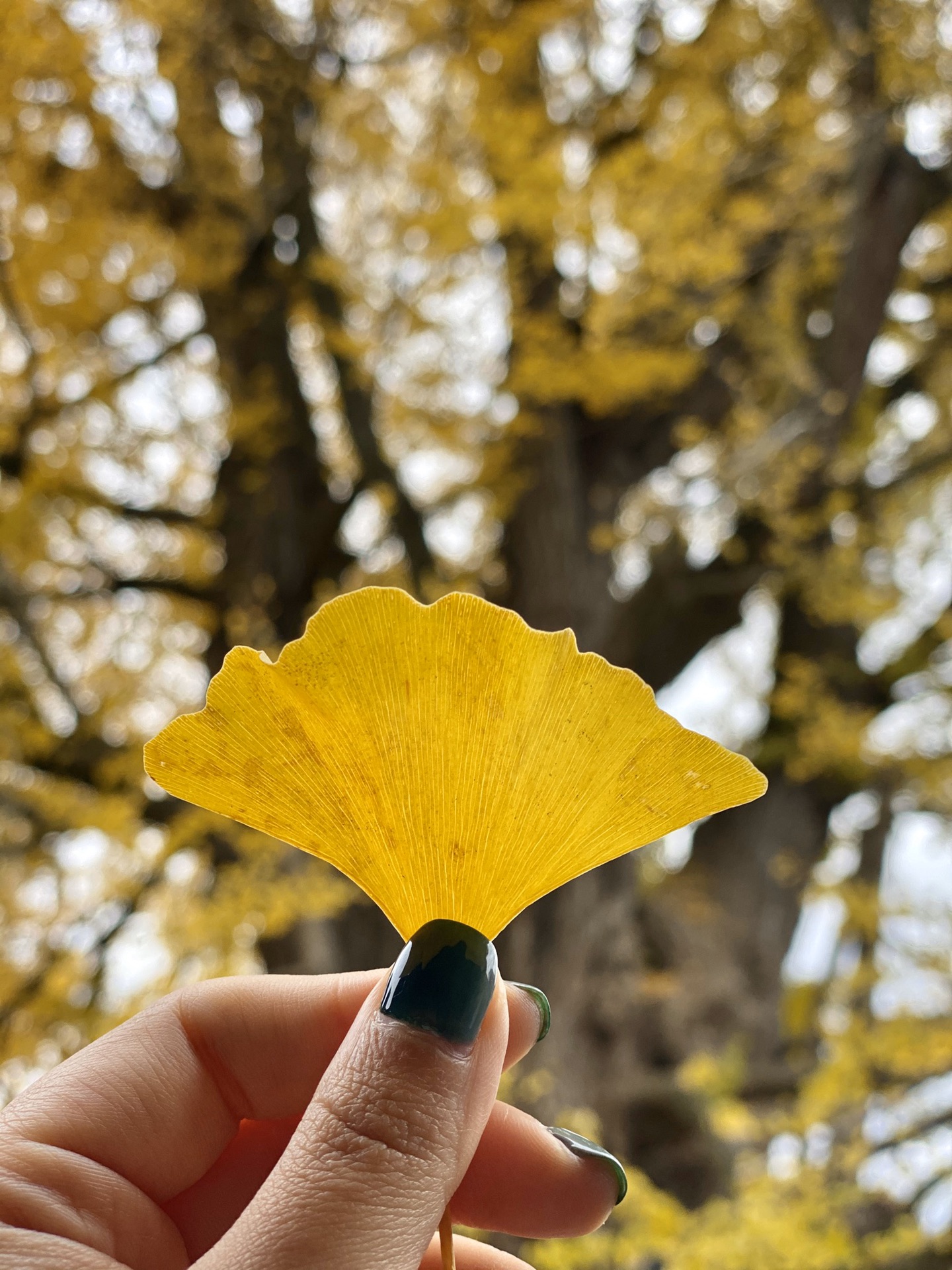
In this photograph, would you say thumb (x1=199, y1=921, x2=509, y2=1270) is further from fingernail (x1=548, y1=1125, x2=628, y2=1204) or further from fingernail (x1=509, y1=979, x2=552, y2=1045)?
fingernail (x1=548, y1=1125, x2=628, y2=1204)

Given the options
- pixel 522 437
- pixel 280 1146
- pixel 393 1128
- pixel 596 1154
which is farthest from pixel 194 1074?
pixel 522 437

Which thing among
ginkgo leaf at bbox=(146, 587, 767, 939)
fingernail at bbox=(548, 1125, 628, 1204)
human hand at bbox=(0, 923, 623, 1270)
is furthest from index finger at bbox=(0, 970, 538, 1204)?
ginkgo leaf at bbox=(146, 587, 767, 939)

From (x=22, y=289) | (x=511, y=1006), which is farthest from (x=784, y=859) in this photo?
(x=22, y=289)

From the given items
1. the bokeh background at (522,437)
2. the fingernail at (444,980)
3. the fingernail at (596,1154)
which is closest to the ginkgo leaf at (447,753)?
the fingernail at (444,980)

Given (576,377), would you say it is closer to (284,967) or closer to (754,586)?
(754,586)

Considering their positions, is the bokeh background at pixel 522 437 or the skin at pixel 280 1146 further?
the bokeh background at pixel 522 437

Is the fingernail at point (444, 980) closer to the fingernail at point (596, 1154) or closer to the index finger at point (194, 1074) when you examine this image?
the index finger at point (194, 1074)

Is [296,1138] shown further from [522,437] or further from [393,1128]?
[522,437]
